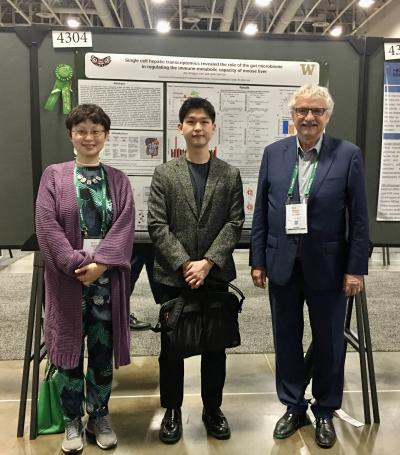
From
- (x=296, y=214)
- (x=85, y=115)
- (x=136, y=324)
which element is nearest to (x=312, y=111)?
(x=296, y=214)

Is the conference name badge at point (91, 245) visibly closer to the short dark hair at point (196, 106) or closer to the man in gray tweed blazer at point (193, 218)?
the man in gray tweed blazer at point (193, 218)

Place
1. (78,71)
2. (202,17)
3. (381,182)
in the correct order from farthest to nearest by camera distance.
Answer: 1. (202,17)
2. (381,182)
3. (78,71)

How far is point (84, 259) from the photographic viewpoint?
176 centimetres

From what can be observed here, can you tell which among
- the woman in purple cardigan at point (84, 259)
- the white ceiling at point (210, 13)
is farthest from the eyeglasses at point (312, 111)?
the white ceiling at point (210, 13)

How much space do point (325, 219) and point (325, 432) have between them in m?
0.99

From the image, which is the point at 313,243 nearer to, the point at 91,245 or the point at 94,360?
the point at 91,245

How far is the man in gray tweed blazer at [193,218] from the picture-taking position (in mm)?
1865

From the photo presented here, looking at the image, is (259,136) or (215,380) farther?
(259,136)

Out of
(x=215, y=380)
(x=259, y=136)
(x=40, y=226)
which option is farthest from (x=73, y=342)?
(x=259, y=136)

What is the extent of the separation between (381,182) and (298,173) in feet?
2.23

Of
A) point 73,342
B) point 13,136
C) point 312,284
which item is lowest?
point 73,342

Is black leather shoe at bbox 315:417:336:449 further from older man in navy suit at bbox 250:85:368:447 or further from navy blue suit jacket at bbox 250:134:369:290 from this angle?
navy blue suit jacket at bbox 250:134:369:290

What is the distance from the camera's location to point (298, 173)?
1.91 m

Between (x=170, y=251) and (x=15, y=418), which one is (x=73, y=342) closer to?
(x=170, y=251)
